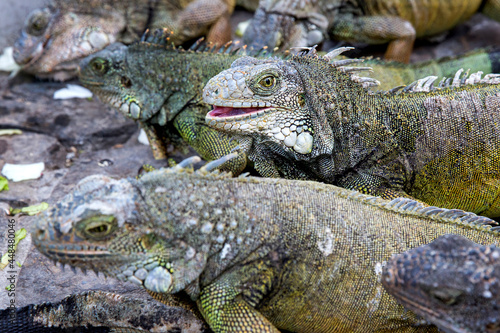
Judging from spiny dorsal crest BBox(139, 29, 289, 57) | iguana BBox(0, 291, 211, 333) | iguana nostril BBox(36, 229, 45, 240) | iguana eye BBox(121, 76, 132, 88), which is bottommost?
iguana BBox(0, 291, 211, 333)

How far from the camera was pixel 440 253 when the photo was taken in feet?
8.14

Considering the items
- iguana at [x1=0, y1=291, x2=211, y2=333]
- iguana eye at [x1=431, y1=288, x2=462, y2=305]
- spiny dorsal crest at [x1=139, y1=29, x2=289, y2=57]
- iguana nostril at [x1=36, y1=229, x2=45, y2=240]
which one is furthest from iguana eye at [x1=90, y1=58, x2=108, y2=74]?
iguana eye at [x1=431, y1=288, x2=462, y2=305]

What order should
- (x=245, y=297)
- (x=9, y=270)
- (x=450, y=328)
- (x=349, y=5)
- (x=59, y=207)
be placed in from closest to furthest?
(x=450, y=328) < (x=59, y=207) < (x=245, y=297) < (x=9, y=270) < (x=349, y=5)

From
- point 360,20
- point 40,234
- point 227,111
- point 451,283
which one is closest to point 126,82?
point 227,111

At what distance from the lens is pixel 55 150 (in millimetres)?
5359

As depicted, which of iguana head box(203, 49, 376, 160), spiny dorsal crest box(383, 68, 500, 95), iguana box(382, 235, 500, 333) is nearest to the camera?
iguana box(382, 235, 500, 333)

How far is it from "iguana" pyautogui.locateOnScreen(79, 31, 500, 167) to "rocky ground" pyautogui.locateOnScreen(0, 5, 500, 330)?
474 mm

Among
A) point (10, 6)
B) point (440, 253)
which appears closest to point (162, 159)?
point (440, 253)

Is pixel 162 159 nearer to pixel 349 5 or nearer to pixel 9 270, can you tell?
pixel 9 270

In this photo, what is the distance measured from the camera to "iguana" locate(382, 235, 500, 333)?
7.64 feet

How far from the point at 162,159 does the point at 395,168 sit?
2.44 metres

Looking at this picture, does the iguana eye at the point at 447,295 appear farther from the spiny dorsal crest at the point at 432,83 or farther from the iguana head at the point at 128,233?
the spiny dorsal crest at the point at 432,83

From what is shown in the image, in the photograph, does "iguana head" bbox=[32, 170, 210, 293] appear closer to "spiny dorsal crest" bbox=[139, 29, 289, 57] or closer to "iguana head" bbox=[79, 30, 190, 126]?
"iguana head" bbox=[79, 30, 190, 126]

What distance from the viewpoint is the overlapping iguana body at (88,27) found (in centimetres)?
679
